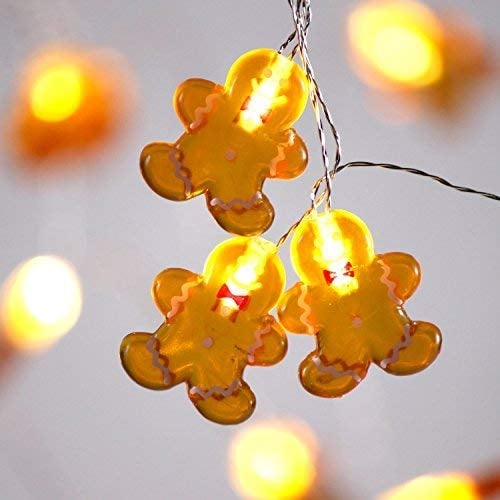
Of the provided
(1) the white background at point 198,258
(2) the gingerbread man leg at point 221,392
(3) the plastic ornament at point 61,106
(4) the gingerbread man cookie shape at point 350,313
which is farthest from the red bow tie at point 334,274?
(3) the plastic ornament at point 61,106

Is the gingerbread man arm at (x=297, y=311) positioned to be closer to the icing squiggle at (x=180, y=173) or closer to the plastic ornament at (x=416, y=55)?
the icing squiggle at (x=180, y=173)

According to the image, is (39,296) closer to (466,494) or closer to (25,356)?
(25,356)

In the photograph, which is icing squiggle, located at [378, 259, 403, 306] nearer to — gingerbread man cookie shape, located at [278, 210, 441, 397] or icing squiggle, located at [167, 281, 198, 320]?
gingerbread man cookie shape, located at [278, 210, 441, 397]

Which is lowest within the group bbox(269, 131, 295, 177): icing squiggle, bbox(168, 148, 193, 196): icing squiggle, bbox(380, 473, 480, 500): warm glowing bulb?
bbox(168, 148, 193, 196): icing squiggle

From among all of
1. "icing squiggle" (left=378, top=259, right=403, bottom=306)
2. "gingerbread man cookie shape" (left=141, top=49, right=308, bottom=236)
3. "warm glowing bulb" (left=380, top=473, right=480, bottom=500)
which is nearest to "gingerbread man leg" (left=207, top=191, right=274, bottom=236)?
"gingerbread man cookie shape" (left=141, top=49, right=308, bottom=236)

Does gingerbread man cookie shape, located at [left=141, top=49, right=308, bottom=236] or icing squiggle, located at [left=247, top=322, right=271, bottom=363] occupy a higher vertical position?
gingerbread man cookie shape, located at [left=141, top=49, right=308, bottom=236]

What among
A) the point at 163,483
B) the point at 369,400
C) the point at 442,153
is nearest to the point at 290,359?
the point at 369,400

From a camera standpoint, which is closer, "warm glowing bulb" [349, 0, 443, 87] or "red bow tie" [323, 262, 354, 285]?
"red bow tie" [323, 262, 354, 285]
